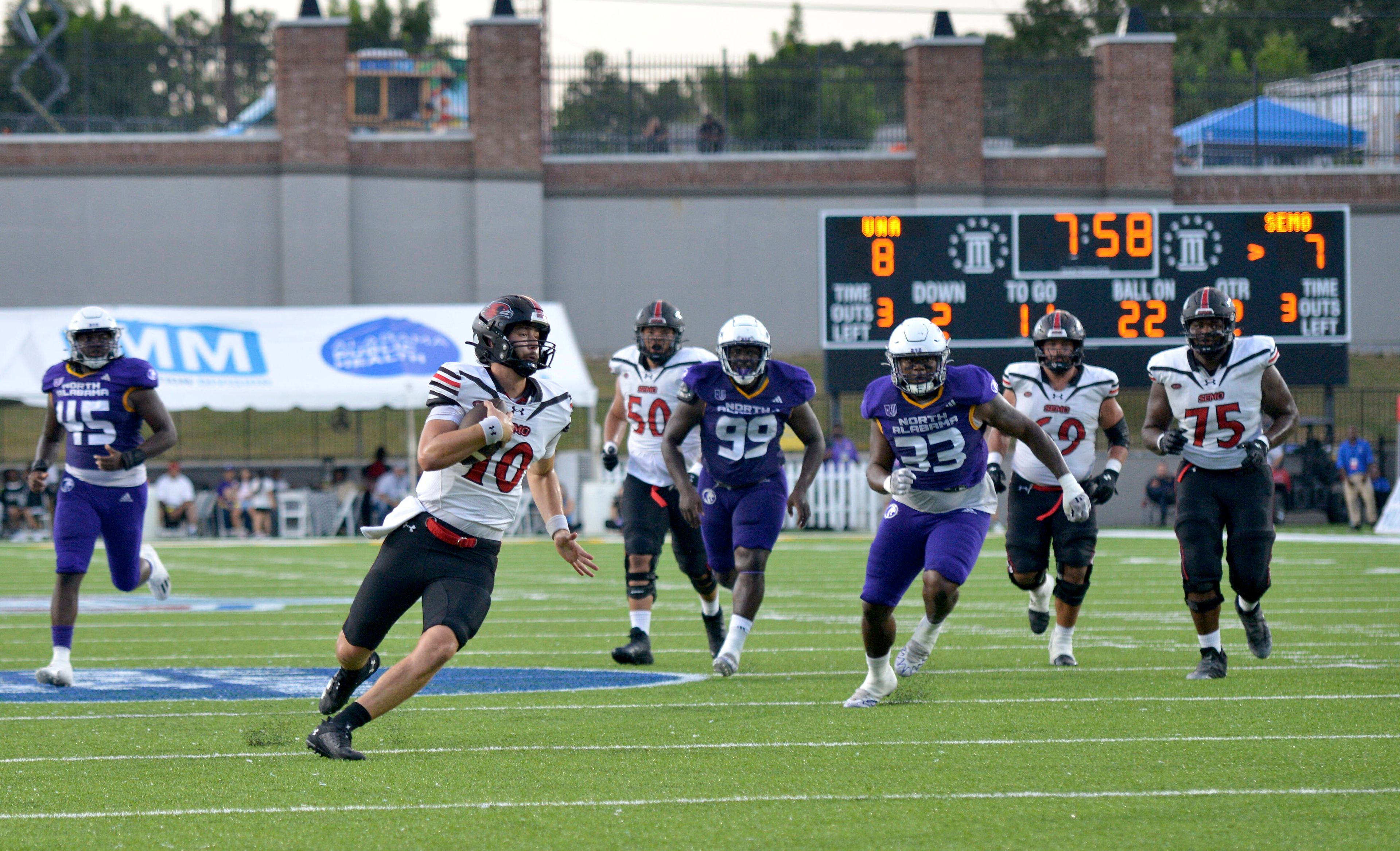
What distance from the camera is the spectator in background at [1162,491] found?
2666 centimetres

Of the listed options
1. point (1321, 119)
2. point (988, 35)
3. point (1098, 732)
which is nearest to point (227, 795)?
point (1098, 732)

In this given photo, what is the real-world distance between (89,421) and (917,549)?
4.46 meters

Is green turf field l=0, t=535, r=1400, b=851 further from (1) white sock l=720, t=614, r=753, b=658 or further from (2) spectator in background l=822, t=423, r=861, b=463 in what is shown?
(2) spectator in background l=822, t=423, r=861, b=463

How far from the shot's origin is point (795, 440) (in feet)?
96.7

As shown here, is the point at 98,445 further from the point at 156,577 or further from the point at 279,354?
the point at 279,354

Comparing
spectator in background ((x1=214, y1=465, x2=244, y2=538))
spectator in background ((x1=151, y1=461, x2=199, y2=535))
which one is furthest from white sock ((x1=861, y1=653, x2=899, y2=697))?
spectator in background ((x1=214, y1=465, x2=244, y2=538))

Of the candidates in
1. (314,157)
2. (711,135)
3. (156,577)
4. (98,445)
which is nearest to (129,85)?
(314,157)

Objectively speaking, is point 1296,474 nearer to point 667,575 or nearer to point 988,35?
point 667,575

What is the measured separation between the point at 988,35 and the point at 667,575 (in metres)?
47.7

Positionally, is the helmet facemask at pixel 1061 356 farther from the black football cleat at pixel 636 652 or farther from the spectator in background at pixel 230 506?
the spectator in background at pixel 230 506

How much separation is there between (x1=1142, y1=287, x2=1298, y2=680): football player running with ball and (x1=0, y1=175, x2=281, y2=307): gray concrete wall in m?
27.8

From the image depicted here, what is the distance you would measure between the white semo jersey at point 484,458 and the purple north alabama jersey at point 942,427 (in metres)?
2.03

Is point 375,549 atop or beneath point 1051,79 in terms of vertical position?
beneath

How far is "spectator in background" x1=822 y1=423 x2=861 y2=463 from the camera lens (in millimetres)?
26406
